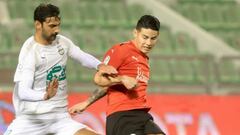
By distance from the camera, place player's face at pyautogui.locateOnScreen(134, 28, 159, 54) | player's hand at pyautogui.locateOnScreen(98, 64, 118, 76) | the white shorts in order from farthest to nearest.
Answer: the white shorts, player's face at pyautogui.locateOnScreen(134, 28, 159, 54), player's hand at pyautogui.locateOnScreen(98, 64, 118, 76)

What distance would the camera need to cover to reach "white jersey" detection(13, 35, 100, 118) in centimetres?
580

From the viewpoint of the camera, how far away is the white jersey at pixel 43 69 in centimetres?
580

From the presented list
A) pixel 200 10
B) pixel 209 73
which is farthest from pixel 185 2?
pixel 209 73

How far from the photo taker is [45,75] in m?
5.93

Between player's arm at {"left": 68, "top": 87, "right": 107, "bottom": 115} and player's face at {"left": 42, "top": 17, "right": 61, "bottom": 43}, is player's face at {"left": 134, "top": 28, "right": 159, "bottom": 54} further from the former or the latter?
player's face at {"left": 42, "top": 17, "right": 61, "bottom": 43}

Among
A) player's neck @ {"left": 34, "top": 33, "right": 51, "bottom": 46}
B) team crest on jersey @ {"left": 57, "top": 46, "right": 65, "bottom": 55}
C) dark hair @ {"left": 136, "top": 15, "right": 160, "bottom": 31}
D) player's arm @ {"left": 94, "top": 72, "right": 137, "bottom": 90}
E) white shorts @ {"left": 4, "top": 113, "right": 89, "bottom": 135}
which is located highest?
dark hair @ {"left": 136, "top": 15, "right": 160, "bottom": 31}

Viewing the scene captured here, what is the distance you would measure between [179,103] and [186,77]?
5.70ft

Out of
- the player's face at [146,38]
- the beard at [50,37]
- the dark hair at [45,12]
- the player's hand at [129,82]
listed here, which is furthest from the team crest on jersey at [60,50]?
the player's hand at [129,82]

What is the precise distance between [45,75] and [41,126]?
0.46 meters

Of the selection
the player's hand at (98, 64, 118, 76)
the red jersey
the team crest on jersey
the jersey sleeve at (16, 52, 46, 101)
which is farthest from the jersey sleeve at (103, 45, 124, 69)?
the jersey sleeve at (16, 52, 46, 101)

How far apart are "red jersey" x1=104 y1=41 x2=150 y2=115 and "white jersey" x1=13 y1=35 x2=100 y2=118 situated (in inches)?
12.4

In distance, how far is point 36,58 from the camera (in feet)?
19.3

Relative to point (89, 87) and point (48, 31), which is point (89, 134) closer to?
point (48, 31)

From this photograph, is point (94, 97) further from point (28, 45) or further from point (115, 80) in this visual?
point (28, 45)
